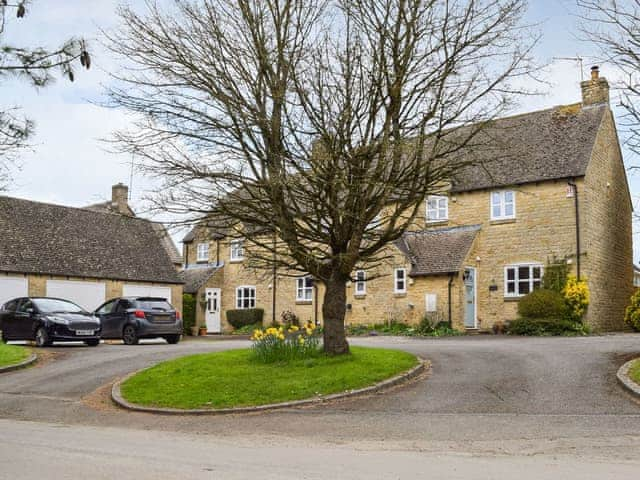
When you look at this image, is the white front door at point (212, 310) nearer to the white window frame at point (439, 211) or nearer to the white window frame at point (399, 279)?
the white window frame at point (399, 279)

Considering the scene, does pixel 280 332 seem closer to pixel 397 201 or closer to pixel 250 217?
pixel 250 217

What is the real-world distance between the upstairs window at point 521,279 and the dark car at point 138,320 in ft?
47.6

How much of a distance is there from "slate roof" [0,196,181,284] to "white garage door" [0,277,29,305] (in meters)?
0.44

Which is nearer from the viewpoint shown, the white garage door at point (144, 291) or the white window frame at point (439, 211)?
the white window frame at point (439, 211)

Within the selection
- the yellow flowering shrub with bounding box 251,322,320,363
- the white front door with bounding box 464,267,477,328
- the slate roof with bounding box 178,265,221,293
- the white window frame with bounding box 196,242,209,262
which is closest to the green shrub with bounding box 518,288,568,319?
the white front door with bounding box 464,267,477,328

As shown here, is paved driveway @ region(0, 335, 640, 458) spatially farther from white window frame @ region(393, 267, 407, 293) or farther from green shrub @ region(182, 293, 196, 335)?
green shrub @ region(182, 293, 196, 335)

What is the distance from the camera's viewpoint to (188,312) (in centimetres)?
4191

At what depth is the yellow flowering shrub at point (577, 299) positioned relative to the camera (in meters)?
29.5

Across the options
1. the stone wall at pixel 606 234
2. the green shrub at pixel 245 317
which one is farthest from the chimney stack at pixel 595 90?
the green shrub at pixel 245 317

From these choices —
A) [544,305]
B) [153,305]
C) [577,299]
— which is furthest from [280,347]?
[577,299]

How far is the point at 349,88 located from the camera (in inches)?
600

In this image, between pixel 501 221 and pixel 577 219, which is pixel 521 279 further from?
pixel 577 219

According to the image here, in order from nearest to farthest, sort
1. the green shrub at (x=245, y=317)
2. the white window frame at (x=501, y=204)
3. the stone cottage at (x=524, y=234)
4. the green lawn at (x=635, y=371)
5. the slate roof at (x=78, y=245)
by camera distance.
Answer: the green lawn at (x=635, y=371), the stone cottage at (x=524, y=234), the white window frame at (x=501, y=204), the slate roof at (x=78, y=245), the green shrub at (x=245, y=317)

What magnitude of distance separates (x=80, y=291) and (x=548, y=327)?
68.7 ft
